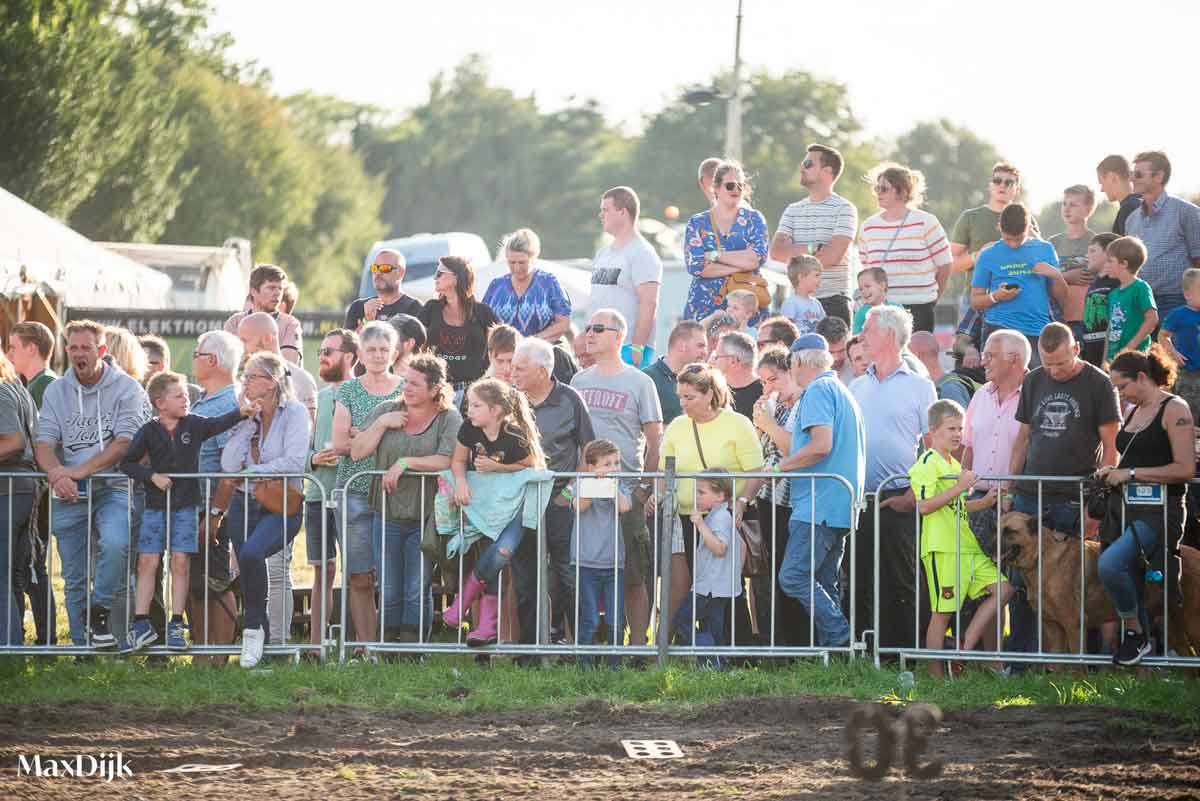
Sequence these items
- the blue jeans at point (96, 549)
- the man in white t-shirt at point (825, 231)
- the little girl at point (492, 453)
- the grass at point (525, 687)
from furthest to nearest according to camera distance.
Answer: the man in white t-shirt at point (825, 231)
the blue jeans at point (96, 549)
the little girl at point (492, 453)
the grass at point (525, 687)

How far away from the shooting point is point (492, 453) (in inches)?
381

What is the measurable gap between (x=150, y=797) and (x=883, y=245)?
24.4 ft

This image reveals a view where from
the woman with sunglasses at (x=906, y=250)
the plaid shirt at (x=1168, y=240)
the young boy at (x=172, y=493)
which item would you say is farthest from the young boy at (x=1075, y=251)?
the young boy at (x=172, y=493)

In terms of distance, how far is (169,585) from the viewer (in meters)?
9.78

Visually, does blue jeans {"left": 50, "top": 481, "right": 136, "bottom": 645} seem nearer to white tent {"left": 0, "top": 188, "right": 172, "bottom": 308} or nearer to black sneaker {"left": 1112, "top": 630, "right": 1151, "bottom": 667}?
black sneaker {"left": 1112, "top": 630, "right": 1151, "bottom": 667}

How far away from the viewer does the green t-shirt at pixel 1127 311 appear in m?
11.5

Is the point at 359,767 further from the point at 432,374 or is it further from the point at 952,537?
the point at 952,537

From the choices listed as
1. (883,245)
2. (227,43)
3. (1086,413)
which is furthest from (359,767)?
(227,43)

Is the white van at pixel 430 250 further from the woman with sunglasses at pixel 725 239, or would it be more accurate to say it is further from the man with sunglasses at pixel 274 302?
the man with sunglasses at pixel 274 302

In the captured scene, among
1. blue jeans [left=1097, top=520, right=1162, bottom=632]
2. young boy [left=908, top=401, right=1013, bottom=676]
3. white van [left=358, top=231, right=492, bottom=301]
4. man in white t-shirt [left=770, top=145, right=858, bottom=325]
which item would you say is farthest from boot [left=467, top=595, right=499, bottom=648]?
white van [left=358, top=231, right=492, bottom=301]

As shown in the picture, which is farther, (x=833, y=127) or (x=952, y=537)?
(x=833, y=127)

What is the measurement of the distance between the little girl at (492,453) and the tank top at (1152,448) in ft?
10.6

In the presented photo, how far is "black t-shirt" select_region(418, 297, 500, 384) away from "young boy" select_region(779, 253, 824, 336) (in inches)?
89.4

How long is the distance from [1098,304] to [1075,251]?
1496 millimetres
